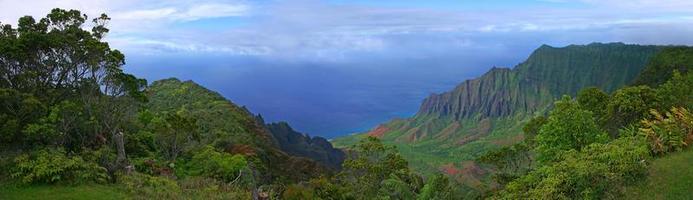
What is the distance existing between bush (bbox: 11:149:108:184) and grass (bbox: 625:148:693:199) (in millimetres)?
17646

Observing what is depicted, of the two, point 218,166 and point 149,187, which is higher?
point 149,187

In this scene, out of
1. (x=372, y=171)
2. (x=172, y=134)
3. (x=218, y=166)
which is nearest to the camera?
(x=372, y=171)

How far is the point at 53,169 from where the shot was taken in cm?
2127

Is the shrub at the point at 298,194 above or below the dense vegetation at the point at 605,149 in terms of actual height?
below

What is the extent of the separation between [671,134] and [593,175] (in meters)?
5.11

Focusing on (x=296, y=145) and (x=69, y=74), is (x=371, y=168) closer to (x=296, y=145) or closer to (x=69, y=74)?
(x=69, y=74)

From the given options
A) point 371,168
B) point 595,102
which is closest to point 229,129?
point 371,168

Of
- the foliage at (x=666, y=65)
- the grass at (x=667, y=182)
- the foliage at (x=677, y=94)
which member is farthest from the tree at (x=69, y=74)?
the foliage at (x=666, y=65)

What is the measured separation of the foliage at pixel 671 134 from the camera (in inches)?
763

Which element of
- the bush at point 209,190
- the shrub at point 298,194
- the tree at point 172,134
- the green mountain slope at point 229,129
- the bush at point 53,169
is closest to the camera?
the bush at point 53,169

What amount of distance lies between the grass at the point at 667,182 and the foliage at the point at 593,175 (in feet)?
1.10

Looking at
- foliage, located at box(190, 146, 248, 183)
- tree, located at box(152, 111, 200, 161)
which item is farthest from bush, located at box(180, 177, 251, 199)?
tree, located at box(152, 111, 200, 161)

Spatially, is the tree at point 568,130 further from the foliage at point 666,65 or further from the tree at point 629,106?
the foliage at point 666,65

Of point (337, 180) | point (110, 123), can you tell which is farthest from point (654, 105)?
point (110, 123)
